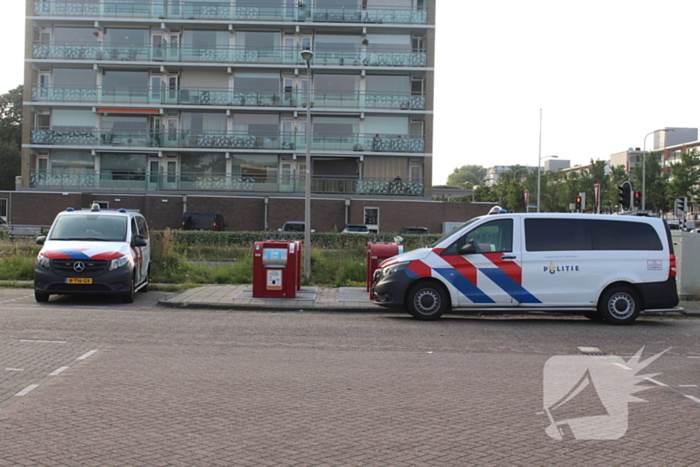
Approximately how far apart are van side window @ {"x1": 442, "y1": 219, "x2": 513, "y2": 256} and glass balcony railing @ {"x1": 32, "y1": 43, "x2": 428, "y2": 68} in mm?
34497

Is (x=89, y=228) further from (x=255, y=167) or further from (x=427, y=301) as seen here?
(x=255, y=167)

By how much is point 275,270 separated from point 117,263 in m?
3.24

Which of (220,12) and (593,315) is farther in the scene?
(220,12)

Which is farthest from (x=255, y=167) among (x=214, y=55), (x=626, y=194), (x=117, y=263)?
(x=117, y=263)

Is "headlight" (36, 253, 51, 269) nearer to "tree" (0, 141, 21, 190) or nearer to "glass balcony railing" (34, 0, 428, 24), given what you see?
"glass balcony railing" (34, 0, 428, 24)

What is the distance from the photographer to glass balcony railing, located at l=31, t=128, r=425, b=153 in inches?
1743

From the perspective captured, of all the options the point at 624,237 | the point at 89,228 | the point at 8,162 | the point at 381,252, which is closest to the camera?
the point at 624,237

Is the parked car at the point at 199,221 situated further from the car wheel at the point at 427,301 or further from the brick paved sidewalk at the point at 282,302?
the car wheel at the point at 427,301

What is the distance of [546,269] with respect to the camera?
38.1ft

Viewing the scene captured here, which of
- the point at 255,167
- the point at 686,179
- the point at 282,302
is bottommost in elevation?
the point at 282,302

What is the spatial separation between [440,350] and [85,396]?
461cm

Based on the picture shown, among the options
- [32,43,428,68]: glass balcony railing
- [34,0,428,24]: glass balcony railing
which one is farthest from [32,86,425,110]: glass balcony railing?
[34,0,428,24]: glass balcony railing

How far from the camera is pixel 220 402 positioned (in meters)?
Answer: 5.74

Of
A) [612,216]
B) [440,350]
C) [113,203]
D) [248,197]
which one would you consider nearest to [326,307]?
[440,350]
